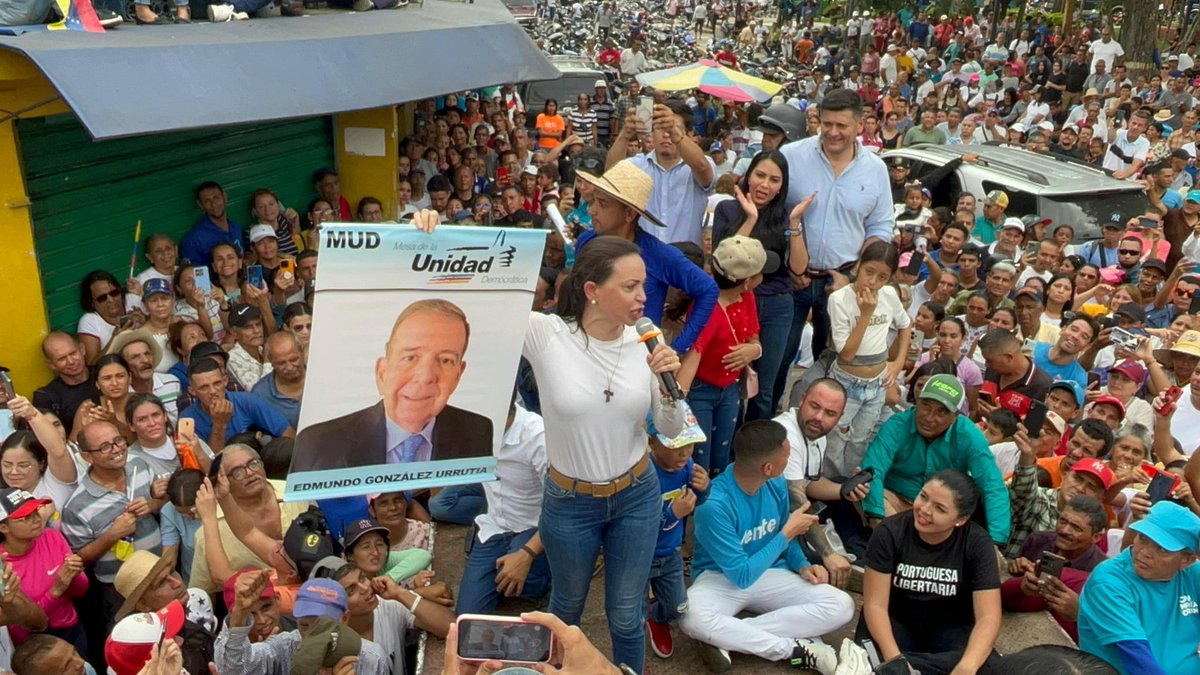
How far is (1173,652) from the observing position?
4.15 metres

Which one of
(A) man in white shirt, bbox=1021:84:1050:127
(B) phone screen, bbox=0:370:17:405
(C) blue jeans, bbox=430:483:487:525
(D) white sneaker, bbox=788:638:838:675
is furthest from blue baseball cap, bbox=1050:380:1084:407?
(A) man in white shirt, bbox=1021:84:1050:127

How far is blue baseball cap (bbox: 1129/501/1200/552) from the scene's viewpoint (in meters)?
4.00

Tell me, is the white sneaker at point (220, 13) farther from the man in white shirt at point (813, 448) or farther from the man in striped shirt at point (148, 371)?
the man in white shirt at point (813, 448)

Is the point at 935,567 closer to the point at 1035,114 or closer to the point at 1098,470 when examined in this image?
the point at 1098,470

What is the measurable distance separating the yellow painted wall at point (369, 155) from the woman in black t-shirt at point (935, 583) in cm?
736

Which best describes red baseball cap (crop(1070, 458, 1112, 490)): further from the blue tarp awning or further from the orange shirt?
the orange shirt

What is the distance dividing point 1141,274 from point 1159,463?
3010mm

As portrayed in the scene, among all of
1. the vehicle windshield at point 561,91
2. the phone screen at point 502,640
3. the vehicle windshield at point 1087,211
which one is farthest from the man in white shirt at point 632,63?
the phone screen at point 502,640

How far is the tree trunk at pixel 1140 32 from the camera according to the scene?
23109 mm

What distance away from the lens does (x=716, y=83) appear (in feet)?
49.9

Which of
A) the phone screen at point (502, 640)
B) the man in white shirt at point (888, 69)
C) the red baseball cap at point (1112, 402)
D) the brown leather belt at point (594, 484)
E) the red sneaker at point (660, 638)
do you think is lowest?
the man in white shirt at point (888, 69)

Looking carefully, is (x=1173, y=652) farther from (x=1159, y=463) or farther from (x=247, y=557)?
(x=247, y=557)

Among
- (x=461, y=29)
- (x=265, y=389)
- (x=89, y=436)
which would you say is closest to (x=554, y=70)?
(x=461, y=29)

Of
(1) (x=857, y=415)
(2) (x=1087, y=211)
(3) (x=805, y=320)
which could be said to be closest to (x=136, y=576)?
(1) (x=857, y=415)
